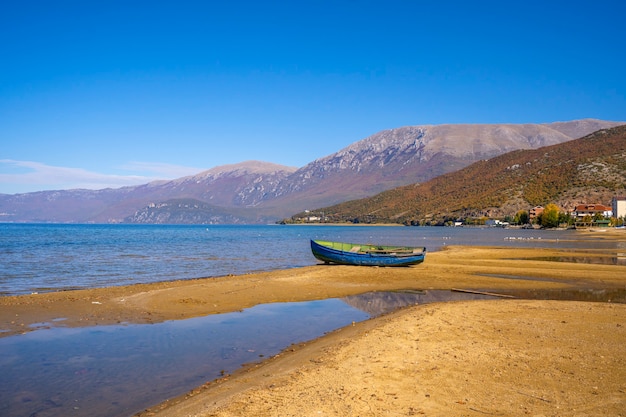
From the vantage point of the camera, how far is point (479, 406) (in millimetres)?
8266

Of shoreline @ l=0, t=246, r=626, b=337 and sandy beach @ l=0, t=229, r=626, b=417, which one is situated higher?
sandy beach @ l=0, t=229, r=626, b=417

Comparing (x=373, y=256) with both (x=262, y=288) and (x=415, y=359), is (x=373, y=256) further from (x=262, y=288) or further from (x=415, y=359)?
(x=415, y=359)

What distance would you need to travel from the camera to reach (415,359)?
1122 cm

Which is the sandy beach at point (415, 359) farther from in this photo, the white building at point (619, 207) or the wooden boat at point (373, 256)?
the white building at point (619, 207)

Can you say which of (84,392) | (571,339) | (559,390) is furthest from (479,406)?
(84,392)

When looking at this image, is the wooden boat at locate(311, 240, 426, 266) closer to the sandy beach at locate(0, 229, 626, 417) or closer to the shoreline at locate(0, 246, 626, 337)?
the shoreline at locate(0, 246, 626, 337)

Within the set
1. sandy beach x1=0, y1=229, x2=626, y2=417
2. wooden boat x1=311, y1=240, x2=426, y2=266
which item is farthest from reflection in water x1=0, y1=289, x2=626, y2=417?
wooden boat x1=311, y1=240, x2=426, y2=266

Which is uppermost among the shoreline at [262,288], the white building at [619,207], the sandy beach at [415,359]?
the white building at [619,207]

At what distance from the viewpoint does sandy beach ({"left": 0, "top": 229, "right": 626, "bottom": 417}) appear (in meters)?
8.49

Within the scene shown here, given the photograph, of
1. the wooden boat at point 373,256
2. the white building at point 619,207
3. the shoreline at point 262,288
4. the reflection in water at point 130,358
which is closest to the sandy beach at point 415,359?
the shoreline at point 262,288

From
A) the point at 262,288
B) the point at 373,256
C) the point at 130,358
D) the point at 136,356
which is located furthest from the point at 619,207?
the point at 130,358

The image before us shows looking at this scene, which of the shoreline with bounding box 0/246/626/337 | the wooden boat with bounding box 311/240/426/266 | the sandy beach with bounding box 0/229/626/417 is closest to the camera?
the sandy beach with bounding box 0/229/626/417

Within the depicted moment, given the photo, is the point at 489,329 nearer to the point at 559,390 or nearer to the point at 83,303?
the point at 559,390

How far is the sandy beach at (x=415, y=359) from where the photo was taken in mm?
8492
